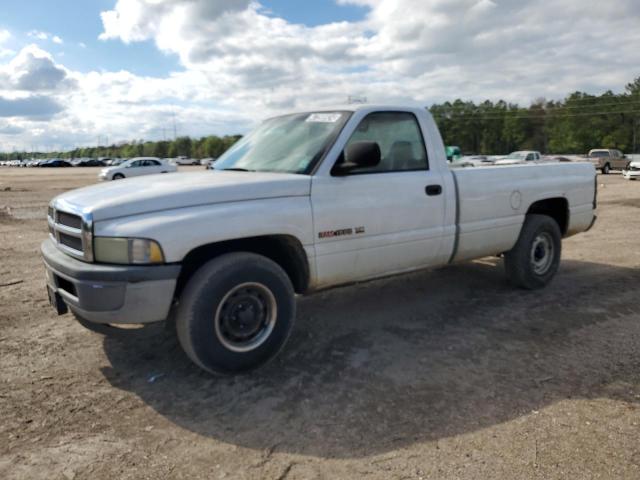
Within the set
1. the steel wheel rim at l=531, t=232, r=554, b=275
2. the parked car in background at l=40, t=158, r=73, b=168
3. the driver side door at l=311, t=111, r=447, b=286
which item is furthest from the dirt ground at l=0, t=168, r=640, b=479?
the parked car in background at l=40, t=158, r=73, b=168

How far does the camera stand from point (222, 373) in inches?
139

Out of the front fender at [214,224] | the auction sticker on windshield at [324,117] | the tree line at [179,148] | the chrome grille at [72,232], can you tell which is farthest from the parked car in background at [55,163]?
the front fender at [214,224]

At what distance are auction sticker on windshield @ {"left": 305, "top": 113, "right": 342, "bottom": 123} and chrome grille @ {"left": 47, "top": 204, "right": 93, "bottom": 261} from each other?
6.73ft

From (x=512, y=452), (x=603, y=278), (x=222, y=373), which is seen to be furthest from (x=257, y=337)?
(x=603, y=278)

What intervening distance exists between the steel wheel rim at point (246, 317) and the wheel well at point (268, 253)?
0.34 meters

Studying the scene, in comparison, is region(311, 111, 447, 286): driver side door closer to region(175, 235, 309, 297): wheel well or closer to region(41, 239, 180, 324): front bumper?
region(175, 235, 309, 297): wheel well

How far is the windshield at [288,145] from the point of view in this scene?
4.11 metres

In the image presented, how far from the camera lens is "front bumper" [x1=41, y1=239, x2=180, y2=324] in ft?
10.4

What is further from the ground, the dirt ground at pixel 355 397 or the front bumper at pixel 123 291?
the front bumper at pixel 123 291

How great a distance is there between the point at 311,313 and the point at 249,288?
1.51 metres

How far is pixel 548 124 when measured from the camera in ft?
281

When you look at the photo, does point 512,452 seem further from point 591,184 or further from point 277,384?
point 591,184

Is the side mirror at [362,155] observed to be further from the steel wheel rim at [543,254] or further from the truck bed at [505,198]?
the steel wheel rim at [543,254]

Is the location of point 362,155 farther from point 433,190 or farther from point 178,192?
point 178,192
